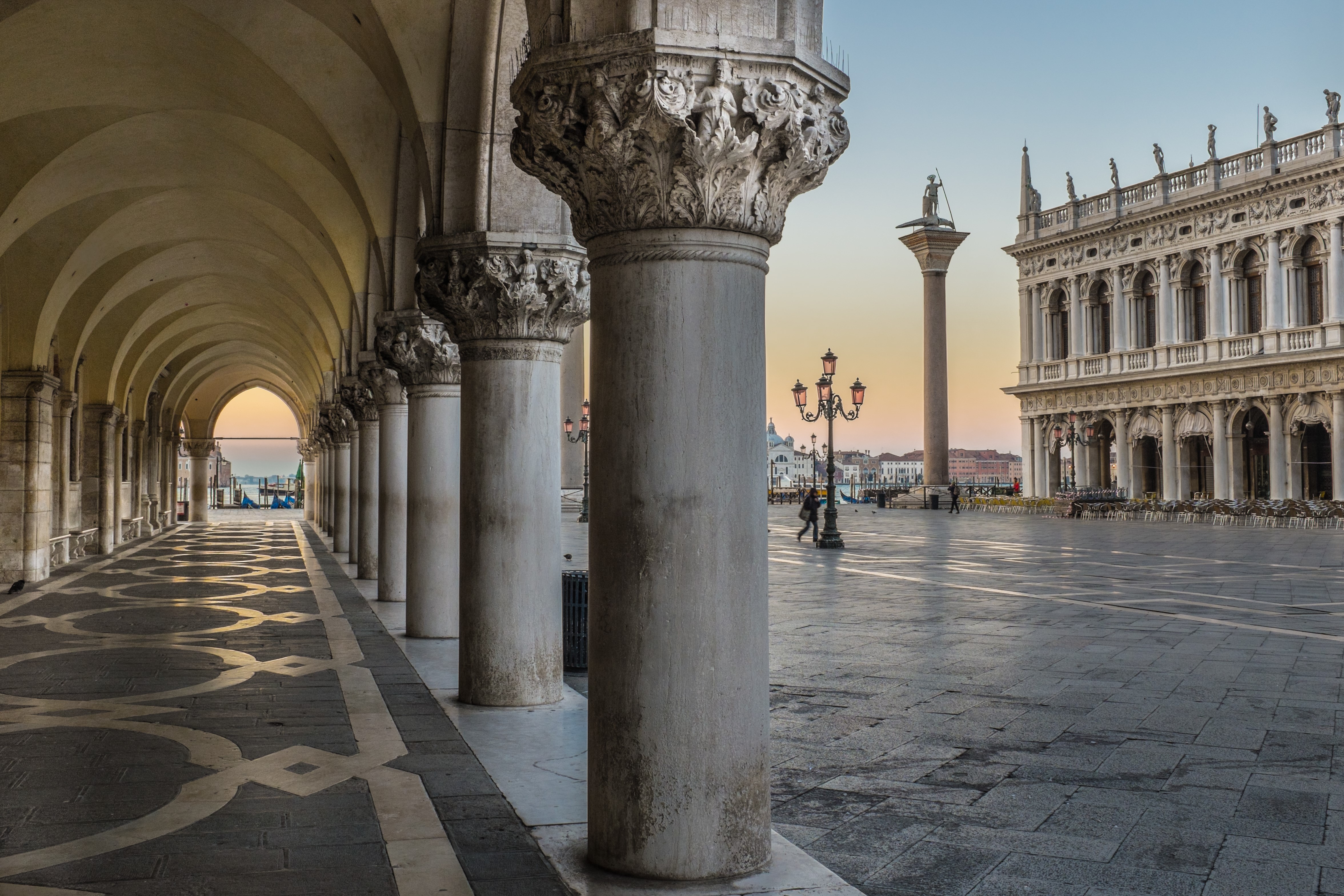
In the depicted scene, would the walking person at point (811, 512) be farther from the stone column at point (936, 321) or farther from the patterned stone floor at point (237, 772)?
the stone column at point (936, 321)

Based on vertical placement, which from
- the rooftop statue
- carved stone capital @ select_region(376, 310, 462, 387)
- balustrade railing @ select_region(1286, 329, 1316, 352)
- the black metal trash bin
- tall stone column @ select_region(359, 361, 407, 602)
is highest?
the rooftop statue

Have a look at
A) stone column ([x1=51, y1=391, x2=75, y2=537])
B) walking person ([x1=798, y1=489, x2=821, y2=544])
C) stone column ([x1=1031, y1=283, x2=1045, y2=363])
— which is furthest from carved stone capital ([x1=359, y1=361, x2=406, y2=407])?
stone column ([x1=1031, y1=283, x2=1045, y2=363])

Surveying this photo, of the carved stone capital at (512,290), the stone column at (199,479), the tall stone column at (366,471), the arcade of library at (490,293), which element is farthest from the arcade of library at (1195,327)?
the carved stone capital at (512,290)

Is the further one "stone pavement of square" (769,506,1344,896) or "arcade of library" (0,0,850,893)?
"stone pavement of square" (769,506,1344,896)

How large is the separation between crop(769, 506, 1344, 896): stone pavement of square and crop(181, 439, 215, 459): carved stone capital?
35.7m

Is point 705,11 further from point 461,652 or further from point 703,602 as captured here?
point 461,652

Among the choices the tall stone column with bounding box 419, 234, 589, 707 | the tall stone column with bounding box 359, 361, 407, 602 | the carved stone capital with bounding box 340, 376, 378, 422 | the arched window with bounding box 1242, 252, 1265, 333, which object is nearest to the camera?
the tall stone column with bounding box 419, 234, 589, 707

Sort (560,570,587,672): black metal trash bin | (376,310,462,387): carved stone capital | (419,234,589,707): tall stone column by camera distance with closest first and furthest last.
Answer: (419,234,589,707): tall stone column, (560,570,587,672): black metal trash bin, (376,310,462,387): carved stone capital

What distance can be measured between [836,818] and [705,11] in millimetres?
3269

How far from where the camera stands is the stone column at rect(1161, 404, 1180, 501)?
133 feet

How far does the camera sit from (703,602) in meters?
4.03

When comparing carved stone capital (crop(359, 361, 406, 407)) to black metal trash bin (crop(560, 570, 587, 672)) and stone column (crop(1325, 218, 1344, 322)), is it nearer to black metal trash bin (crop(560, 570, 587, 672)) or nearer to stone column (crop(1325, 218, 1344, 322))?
black metal trash bin (crop(560, 570, 587, 672))

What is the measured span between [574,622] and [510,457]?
168cm

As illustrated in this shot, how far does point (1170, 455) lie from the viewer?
40.8 m
